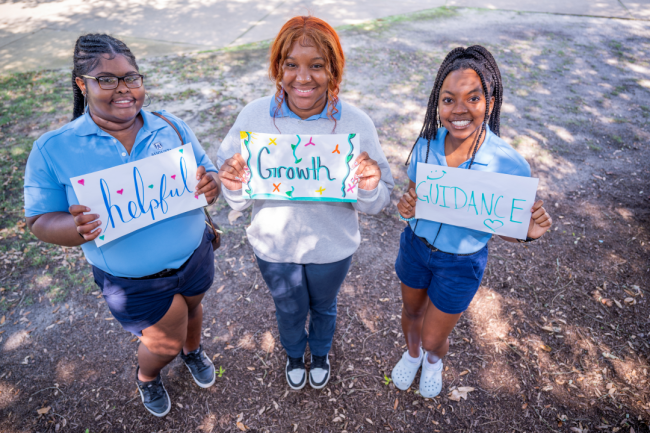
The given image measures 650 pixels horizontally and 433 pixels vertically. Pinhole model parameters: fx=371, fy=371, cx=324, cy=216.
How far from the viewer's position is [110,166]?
1849 millimetres

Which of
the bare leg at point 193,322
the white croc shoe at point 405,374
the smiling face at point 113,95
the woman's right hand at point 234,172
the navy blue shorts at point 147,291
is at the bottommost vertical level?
the white croc shoe at point 405,374

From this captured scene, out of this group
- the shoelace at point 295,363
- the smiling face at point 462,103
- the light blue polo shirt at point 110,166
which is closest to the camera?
the light blue polo shirt at point 110,166

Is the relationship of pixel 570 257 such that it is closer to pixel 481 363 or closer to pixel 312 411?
pixel 481 363

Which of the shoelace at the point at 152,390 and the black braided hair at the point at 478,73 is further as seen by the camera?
the shoelace at the point at 152,390

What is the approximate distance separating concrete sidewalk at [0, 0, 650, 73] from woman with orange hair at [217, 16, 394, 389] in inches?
299

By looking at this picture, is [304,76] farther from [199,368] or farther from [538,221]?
[199,368]

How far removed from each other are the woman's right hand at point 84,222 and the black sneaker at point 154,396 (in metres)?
1.34

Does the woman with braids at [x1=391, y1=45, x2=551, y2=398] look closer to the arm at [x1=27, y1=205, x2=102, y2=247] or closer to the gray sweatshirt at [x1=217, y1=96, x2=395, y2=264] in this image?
the gray sweatshirt at [x1=217, y1=96, x2=395, y2=264]

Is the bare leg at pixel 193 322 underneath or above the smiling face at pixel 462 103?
underneath

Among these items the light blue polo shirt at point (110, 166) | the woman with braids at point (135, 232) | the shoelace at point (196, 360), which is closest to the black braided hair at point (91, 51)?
the woman with braids at point (135, 232)

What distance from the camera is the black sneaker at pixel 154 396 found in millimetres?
2582

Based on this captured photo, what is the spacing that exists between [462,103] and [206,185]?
1.43 metres

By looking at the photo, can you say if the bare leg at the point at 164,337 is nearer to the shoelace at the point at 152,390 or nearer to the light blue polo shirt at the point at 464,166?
the shoelace at the point at 152,390

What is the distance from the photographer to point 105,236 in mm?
1828
